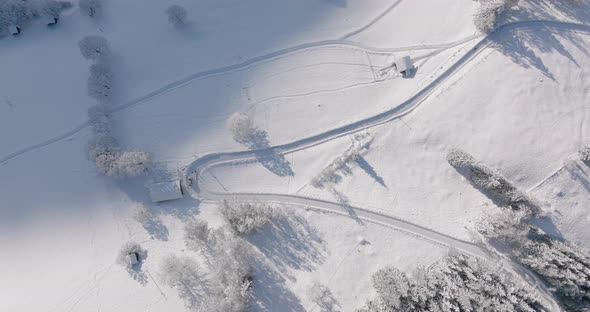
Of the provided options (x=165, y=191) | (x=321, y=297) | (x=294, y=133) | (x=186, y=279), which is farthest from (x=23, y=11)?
(x=321, y=297)

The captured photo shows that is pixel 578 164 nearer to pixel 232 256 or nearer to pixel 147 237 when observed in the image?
pixel 232 256

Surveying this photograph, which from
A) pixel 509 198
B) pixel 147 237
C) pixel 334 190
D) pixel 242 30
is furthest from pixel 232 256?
pixel 509 198

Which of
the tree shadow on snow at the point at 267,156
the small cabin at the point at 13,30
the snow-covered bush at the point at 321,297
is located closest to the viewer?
the snow-covered bush at the point at 321,297

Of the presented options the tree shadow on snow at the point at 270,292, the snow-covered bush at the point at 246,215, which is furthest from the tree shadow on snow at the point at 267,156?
the tree shadow on snow at the point at 270,292

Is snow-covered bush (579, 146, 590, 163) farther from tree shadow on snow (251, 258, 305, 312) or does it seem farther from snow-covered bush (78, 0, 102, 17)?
snow-covered bush (78, 0, 102, 17)

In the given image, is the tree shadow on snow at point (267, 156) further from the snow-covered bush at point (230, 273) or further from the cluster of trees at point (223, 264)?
the snow-covered bush at point (230, 273)

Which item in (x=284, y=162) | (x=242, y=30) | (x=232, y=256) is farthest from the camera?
(x=242, y=30)
